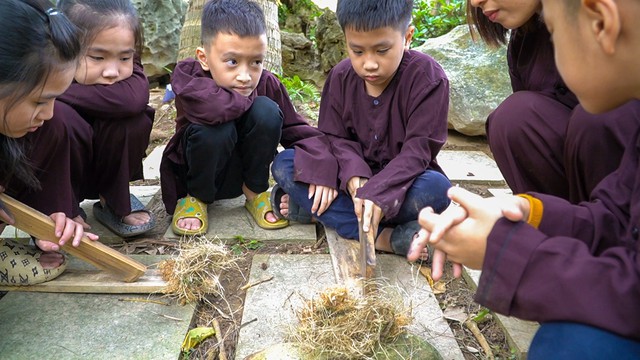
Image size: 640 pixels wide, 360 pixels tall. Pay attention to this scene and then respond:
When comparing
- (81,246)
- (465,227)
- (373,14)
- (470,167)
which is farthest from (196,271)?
(470,167)

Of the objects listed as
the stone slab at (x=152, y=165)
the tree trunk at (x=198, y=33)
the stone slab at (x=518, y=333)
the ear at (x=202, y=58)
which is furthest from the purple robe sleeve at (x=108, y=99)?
the tree trunk at (x=198, y=33)

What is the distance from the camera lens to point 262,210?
2.59 m

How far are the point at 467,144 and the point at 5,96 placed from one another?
3.21 metres

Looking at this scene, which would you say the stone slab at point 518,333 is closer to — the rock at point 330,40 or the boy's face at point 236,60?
the boy's face at point 236,60

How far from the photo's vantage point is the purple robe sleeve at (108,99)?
221 cm

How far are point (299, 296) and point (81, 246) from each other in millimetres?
830

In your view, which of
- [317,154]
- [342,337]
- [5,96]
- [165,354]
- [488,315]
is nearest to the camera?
[342,337]

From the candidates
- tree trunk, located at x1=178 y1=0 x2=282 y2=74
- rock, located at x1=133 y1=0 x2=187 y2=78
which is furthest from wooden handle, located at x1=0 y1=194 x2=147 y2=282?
rock, located at x1=133 y1=0 x2=187 y2=78

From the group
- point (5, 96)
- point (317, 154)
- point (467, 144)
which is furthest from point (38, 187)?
point (467, 144)

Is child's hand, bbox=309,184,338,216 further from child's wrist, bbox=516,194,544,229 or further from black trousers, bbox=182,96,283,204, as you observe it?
child's wrist, bbox=516,194,544,229

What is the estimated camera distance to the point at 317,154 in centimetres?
244

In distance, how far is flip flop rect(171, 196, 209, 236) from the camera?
2.45 meters

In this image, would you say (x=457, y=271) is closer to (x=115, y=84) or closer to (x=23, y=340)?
(x=23, y=340)

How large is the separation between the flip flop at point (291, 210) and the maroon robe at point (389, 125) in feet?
0.93
